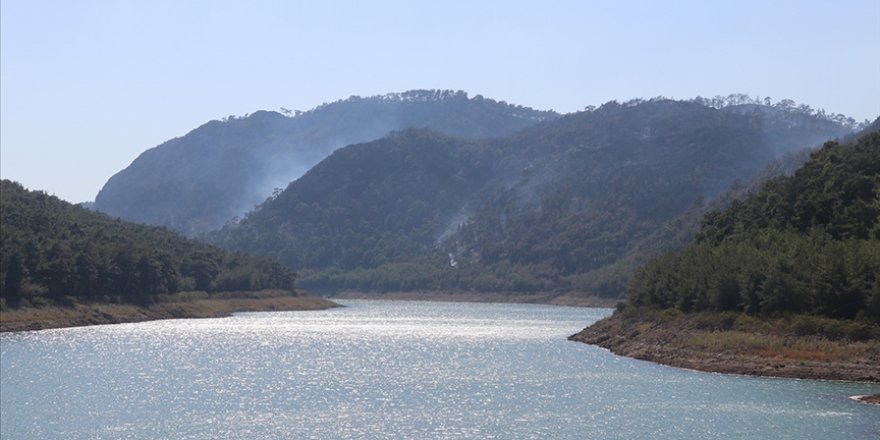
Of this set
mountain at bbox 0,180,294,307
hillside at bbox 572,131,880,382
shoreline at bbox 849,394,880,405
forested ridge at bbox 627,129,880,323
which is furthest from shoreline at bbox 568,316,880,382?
mountain at bbox 0,180,294,307

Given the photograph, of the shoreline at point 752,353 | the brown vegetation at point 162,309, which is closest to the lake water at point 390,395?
the shoreline at point 752,353

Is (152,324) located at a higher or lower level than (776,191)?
lower

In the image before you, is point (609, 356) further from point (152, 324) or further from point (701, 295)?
point (152, 324)

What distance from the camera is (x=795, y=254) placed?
248ft

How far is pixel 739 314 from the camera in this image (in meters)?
74.7

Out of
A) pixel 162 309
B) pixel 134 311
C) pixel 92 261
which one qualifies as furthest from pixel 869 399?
pixel 162 309

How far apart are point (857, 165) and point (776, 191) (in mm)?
9432

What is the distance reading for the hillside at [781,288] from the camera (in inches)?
2552

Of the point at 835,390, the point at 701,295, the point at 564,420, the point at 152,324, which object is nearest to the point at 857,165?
the point at 701,295

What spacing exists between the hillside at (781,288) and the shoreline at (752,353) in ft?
0.25

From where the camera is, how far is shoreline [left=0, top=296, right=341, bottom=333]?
356 feet

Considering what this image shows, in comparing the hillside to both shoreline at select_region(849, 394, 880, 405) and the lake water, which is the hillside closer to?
the lake water

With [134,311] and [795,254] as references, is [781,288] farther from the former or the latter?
[134,311]

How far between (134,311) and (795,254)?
264 ft
